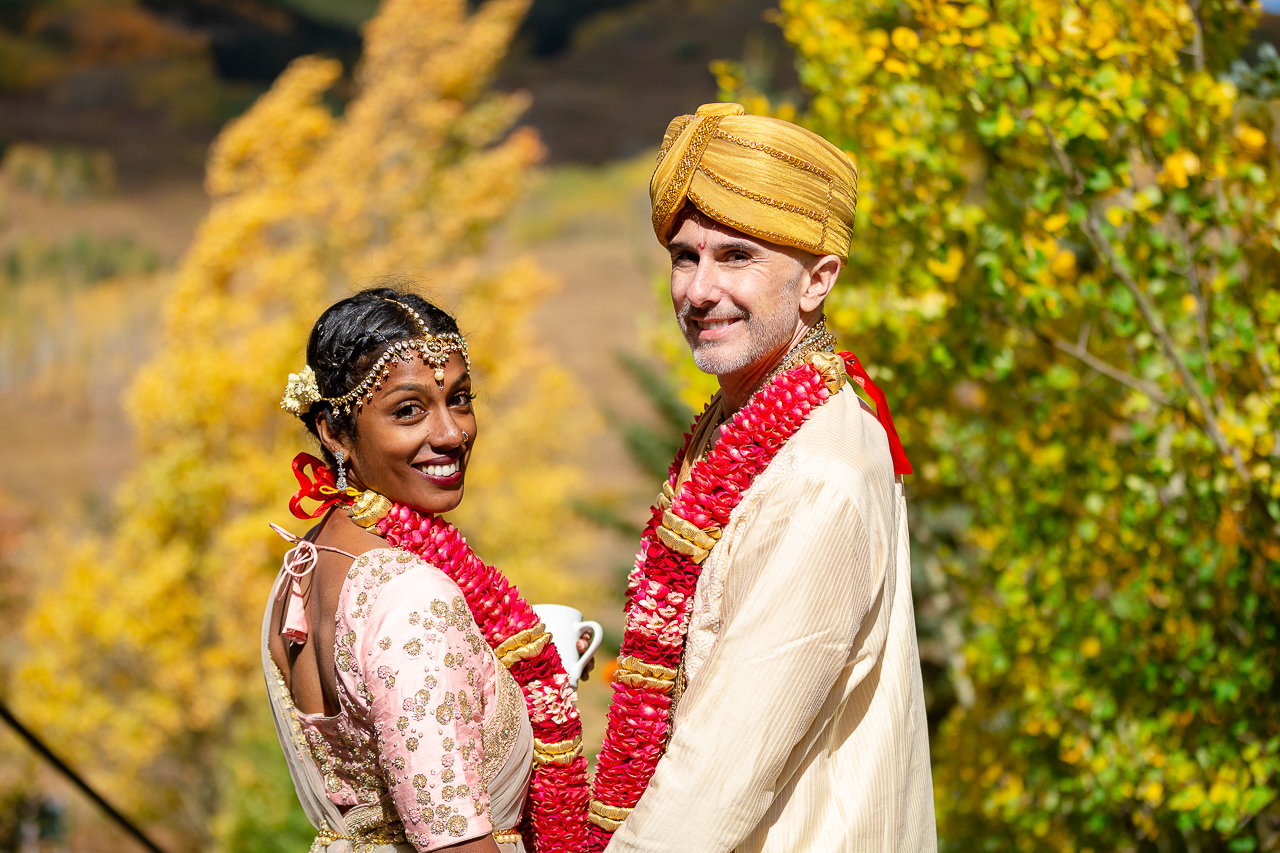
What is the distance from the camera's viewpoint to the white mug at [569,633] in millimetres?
2420

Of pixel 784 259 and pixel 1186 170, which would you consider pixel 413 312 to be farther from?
pixel 1186 170

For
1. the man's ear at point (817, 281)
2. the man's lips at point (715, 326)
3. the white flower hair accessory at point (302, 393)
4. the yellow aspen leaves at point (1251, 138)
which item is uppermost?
the yellow aspen leaves at point (1251, 138)

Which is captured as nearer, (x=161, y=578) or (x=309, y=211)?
(x=161, y=578)

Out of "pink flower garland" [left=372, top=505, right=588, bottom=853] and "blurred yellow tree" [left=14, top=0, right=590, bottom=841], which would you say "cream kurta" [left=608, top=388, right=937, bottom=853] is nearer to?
"pink flower garland" [left=372, top=505, right=588, bottom=853]

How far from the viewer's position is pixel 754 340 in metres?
2.07

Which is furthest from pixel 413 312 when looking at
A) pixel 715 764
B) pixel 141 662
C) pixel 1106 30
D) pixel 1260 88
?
pixel 141 662

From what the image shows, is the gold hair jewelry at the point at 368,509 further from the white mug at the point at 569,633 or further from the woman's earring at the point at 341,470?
the white mug at the point at 569,633

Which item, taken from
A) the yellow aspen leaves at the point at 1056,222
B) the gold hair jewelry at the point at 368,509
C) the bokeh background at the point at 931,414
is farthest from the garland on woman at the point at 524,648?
the yellow aspen leaves at the point at 1056,222

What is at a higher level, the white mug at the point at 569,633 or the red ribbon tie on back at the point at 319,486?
the red ribbon tie on back at the point at 319,486

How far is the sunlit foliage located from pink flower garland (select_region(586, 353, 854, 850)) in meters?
1.38

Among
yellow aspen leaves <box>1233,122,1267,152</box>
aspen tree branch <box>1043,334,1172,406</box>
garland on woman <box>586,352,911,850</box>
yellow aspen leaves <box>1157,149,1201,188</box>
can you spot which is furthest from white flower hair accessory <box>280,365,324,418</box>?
yellow aspen leaves <box>1233,122,1267,152</box>

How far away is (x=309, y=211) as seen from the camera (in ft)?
27.1

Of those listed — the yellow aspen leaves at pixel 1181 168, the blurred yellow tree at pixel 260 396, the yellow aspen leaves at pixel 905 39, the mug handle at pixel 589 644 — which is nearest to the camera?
the mug handle at pixel 589 644

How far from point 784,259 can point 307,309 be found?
256 inches
